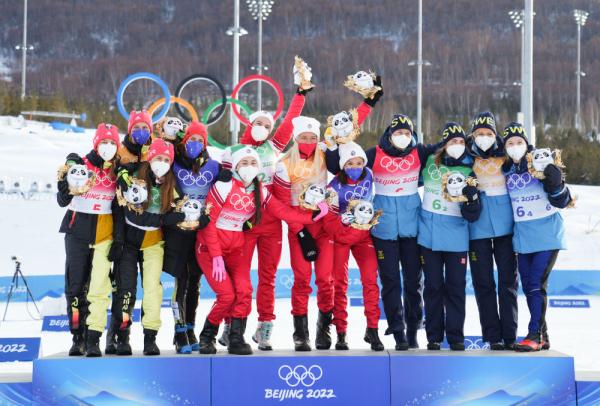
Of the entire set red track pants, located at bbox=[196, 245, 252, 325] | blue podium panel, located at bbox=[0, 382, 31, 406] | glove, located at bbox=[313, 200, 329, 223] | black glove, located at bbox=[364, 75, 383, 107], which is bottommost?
blue podium panel, located at bbox=[0, 382, 31, 406]

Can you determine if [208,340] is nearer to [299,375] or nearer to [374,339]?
[299,375]

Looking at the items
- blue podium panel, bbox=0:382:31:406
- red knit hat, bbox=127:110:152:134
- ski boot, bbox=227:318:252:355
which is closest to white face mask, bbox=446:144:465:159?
ski boot, bbox=227:318:252:355

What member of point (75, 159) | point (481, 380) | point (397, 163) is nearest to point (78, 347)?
point (75, 159)

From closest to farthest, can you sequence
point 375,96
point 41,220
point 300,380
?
1. point 300,380
2. point 375,96
3. point 41,220

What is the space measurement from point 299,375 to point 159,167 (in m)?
1.84

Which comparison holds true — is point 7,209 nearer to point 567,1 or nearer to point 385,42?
point 385,42

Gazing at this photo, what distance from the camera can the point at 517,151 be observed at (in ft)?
19.8

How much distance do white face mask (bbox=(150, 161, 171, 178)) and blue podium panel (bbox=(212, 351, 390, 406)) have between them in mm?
1429

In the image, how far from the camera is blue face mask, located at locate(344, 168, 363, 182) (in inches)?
241

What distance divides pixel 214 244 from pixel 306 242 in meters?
0.74

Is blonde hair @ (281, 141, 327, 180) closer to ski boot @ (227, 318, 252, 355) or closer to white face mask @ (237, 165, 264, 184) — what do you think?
white face mask @ (237, 165, 264, 184)

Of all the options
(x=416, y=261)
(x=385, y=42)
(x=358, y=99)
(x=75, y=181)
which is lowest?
(x=416, y=261)

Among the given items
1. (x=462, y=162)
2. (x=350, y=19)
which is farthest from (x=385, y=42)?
(x=462, y=162)

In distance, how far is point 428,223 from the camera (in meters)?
6.12
